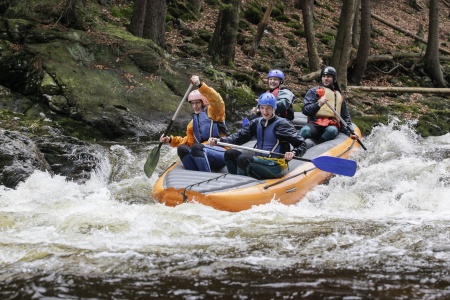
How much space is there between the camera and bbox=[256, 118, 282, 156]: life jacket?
23.0 feet

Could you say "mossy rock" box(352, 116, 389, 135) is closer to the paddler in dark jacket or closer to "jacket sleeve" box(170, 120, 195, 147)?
the paddler in dark jacket

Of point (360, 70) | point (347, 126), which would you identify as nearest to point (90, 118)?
point (347, 126)

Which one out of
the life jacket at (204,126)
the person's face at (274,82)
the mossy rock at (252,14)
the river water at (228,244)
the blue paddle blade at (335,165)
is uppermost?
the mossy rock at (252,14)

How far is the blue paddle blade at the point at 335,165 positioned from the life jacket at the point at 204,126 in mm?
1469

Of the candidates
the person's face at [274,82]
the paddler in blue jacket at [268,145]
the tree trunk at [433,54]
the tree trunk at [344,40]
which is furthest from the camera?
the tree trunk at [433,54]

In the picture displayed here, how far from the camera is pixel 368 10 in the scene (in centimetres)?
1652

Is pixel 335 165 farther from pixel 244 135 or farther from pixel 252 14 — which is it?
pixel 252 14

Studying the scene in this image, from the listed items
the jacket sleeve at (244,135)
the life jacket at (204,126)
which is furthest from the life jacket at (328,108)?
the jacket sleeve at (244,135)

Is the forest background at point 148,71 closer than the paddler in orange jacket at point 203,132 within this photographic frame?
No

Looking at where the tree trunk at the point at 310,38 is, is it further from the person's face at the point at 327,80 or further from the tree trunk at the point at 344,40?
the person's face at the point at 327,80

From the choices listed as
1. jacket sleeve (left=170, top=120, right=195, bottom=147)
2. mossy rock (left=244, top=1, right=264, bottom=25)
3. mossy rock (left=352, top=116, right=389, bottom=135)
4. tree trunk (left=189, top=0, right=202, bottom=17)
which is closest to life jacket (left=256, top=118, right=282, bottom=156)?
jacket sleeve (left=170, top=120, right=195, bottom=147)

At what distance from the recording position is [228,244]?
4.91m

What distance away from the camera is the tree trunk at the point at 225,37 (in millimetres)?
14477

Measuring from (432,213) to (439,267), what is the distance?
84.0 inches
